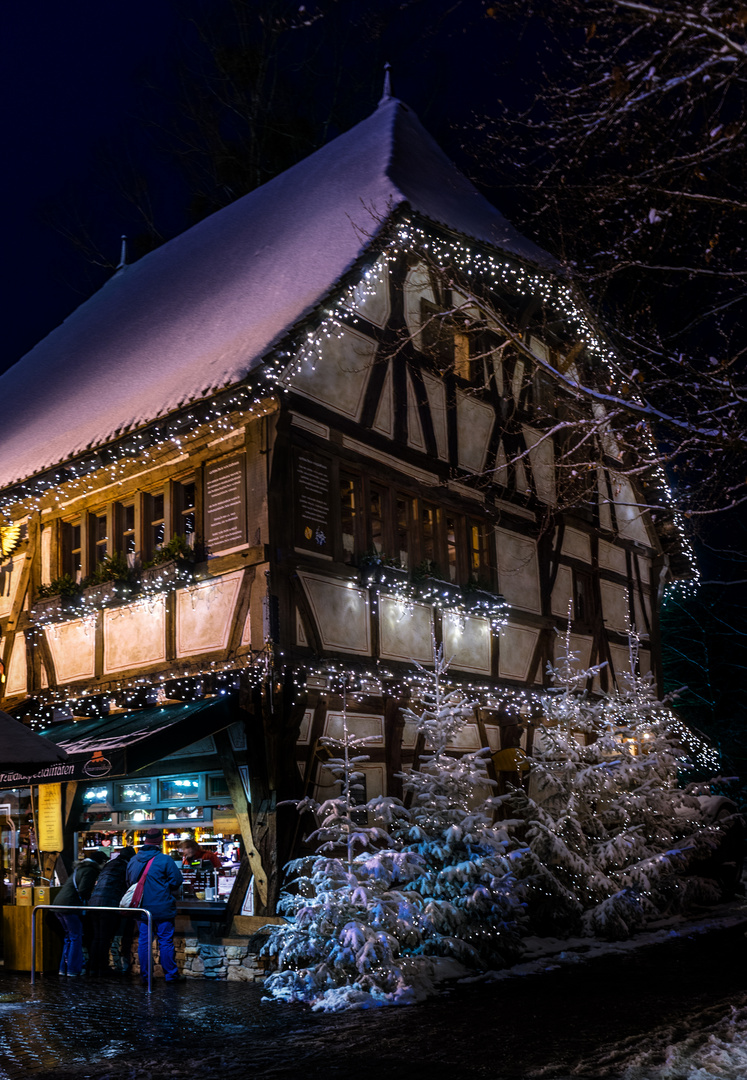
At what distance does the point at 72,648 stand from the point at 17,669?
58.8 inches

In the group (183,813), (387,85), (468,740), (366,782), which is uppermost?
(387,85)

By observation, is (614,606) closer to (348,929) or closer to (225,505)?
(225,505)

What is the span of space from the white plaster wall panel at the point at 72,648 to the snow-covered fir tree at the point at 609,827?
20.2ft

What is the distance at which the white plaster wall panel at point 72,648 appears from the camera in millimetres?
14305

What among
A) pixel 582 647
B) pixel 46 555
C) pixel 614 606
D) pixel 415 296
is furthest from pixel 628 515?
pixel 46 555

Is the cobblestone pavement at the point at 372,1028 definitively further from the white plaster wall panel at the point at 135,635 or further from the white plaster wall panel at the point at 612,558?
the white plaster wall panel at the point at 612,558

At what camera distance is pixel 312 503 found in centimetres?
1264

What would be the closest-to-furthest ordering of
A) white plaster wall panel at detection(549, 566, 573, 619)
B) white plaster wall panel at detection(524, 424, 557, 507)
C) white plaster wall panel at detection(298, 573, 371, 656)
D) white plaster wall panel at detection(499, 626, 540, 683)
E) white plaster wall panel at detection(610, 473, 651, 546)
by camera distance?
white plaster wall panel at detection(298, 573, 371, 656), white plaster wall panel at detection(499, 626, 540, 683), white plaster wall panel at detection(549, 566, 573, 619), white plaster wall panel at detection(524, 424, 557, 507), white plaster wall panel at detection(610, 473, 651, 546)

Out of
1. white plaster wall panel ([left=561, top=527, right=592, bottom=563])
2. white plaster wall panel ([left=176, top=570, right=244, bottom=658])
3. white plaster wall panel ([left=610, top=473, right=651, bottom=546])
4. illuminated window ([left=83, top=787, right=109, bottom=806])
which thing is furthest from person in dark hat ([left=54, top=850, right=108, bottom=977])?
white plaster wall panel ([left=610, top=473, right=651, bottom=546])

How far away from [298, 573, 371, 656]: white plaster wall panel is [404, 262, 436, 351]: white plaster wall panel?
168 inches

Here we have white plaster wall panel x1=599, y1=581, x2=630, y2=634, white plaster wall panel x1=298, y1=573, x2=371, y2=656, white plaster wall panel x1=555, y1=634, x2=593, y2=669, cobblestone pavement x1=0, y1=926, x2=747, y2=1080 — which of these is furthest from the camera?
white plaster wall panel x1=599, y1=581, x2=630, y2=634

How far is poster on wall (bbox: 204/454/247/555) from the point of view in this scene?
12.4 metres

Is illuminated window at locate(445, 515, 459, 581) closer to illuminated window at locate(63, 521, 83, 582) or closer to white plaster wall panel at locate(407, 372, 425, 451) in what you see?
white plaster wall panel at locate(407, 372, 425, 451)

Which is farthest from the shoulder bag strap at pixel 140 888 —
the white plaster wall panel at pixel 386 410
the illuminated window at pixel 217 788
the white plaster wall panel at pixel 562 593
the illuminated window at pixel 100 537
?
the white plaster wall panel at pixel 562 593
